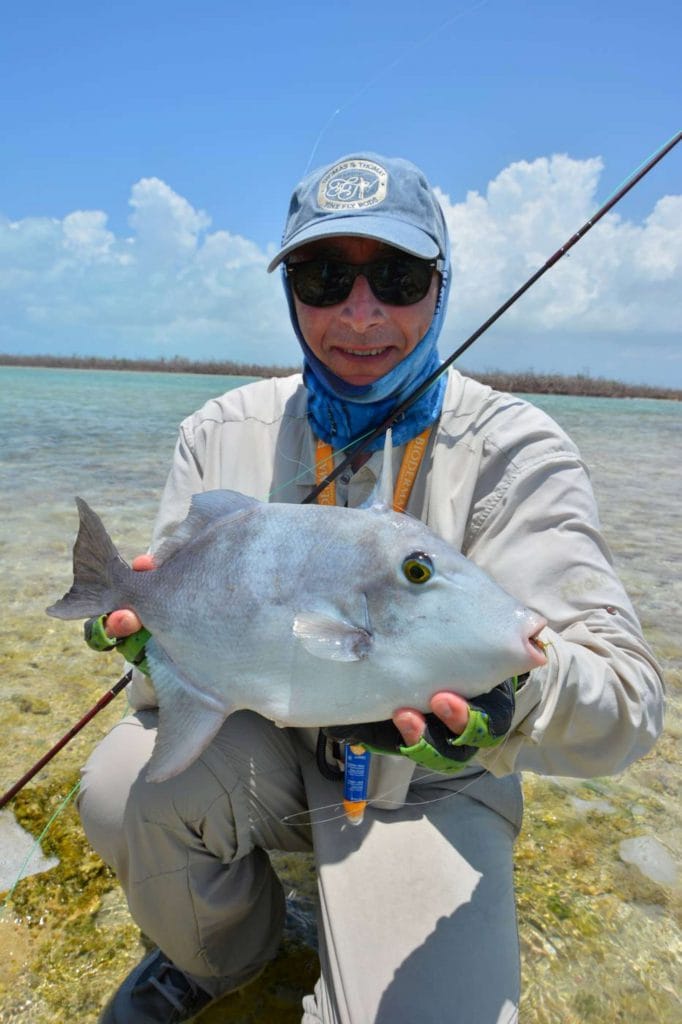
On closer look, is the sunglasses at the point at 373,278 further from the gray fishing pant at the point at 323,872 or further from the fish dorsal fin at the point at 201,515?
the gray fishing pant at the point at 323,872

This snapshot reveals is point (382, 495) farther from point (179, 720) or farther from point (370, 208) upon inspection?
point (370, 208)

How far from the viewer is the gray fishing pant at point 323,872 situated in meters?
2.09

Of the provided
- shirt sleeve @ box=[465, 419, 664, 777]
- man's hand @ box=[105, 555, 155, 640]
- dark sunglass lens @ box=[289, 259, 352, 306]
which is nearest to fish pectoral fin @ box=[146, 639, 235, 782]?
man's hand @ box=[105, 555, 155, 640]

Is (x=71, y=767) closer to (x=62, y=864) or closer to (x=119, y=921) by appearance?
(x=62, y=864)

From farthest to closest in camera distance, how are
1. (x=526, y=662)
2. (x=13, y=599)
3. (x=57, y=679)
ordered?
(x=13, y=599) < (x=57, y=679) < (x=526, y=662)

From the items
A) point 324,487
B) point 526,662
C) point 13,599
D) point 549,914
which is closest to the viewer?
point 526,662

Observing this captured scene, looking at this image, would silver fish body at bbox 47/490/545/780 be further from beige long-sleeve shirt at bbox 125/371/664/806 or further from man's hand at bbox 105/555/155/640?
beige long-sleeve shirt at bbox 125/371/664/806

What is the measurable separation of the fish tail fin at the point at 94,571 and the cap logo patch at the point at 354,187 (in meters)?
1.43

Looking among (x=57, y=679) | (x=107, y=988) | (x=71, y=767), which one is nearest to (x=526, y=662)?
(x=107, y=988)

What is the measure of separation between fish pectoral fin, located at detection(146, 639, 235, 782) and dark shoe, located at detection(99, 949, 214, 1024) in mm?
931

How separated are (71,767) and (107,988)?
133cm

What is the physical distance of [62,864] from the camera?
2.98 m

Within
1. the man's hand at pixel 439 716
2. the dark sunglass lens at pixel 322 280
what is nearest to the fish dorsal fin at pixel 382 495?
the man's hand at pixel 439 716

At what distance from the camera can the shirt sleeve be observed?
1962 millimetres
